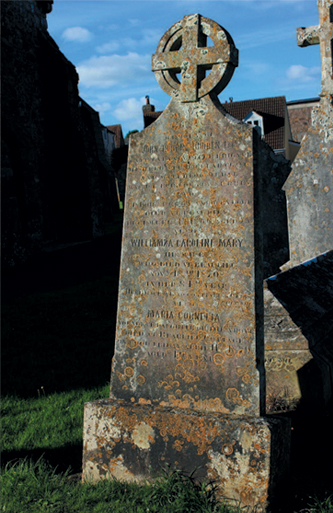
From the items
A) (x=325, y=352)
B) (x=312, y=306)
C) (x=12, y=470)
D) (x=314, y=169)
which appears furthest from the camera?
(x=314, y=169)

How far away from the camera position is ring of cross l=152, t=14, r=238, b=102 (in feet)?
13.0

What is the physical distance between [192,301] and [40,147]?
15.5 meters

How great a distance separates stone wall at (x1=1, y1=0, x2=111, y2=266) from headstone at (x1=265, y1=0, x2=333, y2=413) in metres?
9.10

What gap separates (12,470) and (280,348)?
2.53 m

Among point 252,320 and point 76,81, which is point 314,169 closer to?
point 252,320

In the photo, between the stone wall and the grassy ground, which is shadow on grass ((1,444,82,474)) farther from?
the stone wall

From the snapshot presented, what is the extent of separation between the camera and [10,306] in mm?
10172

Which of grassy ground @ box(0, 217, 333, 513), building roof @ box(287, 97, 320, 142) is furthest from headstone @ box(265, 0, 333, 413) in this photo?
building roof @ box(287, 97, 320, 142)

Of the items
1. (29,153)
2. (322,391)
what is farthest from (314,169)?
(29,153)

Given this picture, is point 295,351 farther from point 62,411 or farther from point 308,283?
point 62,411

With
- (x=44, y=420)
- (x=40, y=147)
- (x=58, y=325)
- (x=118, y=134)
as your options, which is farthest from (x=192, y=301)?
(x=118, y=134)

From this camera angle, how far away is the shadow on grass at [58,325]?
6346 mm

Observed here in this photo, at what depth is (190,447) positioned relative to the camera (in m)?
3.78

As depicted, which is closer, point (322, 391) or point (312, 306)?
point (322, 391)
